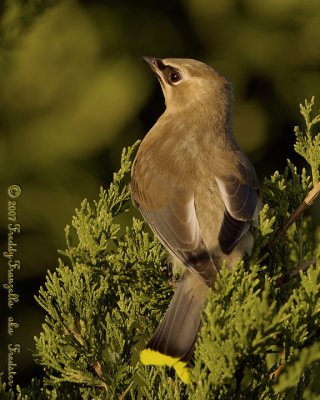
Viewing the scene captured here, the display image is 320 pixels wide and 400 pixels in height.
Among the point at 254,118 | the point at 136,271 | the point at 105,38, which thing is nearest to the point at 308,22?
the point at 254,118

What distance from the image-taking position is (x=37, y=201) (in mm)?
4918

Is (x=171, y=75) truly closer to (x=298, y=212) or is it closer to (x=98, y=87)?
(x=98, y=87)

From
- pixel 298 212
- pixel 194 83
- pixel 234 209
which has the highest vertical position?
pixel 194 83

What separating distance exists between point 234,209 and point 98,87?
62.8 inches

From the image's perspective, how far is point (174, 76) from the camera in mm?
4703

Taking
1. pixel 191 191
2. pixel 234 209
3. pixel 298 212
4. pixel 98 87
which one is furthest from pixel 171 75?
pixel 298 212

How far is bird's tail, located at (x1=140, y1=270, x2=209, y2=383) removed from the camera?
10.4 ft

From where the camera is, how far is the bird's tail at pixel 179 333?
125 inches

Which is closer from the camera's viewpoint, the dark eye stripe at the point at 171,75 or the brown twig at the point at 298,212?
the brown twig at the point at 298,212

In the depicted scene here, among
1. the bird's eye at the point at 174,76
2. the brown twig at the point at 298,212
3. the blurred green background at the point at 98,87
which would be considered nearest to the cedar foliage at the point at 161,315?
the brown twig at the point at 298,212

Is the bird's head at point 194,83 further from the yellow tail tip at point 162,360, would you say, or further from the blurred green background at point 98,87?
the yellow tail tip at point 162,360

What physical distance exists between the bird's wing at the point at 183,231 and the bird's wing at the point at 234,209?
0.10 meters

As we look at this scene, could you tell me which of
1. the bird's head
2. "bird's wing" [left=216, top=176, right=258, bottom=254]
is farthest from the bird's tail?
the bird's head

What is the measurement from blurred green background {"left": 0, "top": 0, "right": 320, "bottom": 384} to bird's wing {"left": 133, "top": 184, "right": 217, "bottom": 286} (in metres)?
1.09
